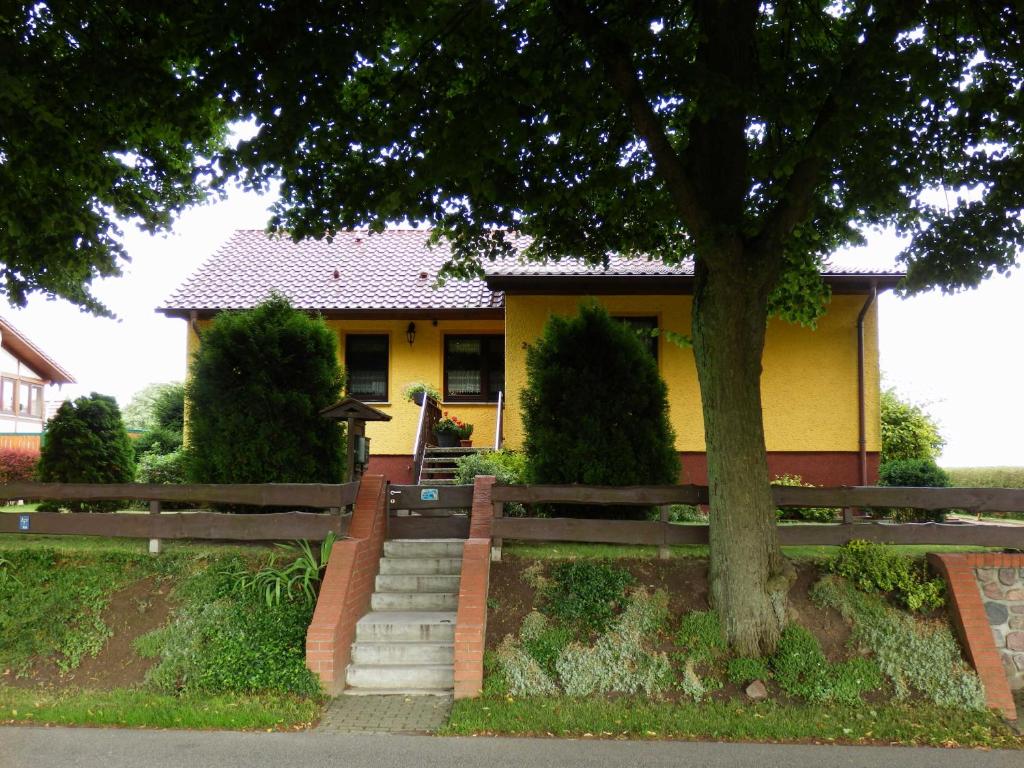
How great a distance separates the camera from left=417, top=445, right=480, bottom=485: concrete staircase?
1472cm

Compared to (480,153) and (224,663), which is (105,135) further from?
(224,663)

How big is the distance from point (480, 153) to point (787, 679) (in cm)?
554

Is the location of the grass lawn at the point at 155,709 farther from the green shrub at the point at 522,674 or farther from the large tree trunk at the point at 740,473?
the large tree trunk at the point at 740,473

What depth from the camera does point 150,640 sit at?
7863 mm

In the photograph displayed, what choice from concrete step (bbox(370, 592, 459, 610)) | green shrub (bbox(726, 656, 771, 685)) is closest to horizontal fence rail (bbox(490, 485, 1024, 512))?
concrete step (bbox(370, 592, 459, 610))

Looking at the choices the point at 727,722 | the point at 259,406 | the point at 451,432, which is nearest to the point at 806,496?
the point at 727,722

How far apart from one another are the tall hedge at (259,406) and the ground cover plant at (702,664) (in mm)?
2849

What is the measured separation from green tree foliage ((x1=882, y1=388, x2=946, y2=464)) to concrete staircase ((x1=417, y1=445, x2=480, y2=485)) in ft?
34.3

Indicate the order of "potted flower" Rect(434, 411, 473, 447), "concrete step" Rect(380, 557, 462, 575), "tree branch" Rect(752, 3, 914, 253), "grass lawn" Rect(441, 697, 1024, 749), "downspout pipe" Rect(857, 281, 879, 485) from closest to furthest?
"grass lawn" Rect(441, 697, 1024, 749) → "tree branch" Rect(752, 3, 914, 253) → "concrete step" Rect(380, 557, 462, 575) → "downspout pipe" Rect(857, 281, 879, 485) → "potted flower" Rect(434, 411, 473, 447)

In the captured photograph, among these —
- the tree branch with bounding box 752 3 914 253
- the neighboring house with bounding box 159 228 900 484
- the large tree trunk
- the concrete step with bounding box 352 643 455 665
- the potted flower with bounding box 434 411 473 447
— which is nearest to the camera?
the tree branch with bounding box 752 3 914 253

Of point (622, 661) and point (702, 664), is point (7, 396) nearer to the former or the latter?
point (622, 661)

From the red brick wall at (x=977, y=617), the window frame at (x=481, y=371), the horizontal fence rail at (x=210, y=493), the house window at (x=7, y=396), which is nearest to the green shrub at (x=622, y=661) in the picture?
the red brick wall at (x=977, y=617)

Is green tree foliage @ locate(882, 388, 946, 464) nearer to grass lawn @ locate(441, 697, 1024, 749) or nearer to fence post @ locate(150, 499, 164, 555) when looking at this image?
grass lawn @ locate(441, 697, 1024, 749)

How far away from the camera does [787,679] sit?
24.2ft
